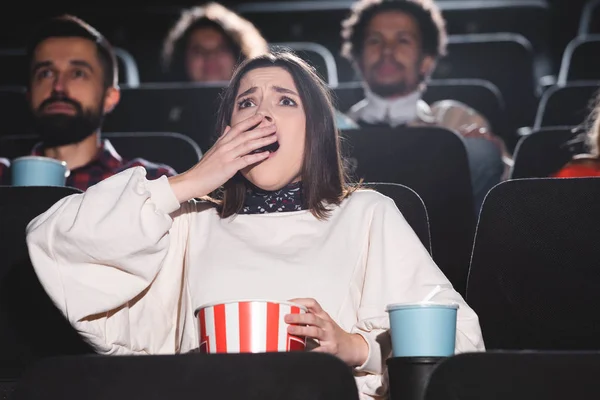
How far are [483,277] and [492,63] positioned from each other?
Answer: 2740 mm

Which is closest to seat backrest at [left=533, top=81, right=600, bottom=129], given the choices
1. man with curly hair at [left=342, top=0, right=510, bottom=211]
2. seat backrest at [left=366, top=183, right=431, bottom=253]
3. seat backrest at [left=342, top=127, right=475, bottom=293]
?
man with curly hair at [left=342, top=0, right=510, bottom=211]

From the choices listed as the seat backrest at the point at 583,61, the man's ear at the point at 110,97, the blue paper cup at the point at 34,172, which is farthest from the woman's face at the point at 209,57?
the blue paper cup at the point at 34,172

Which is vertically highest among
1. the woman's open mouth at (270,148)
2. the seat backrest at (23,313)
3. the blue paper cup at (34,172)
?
the woman's open mouth at (270,148)

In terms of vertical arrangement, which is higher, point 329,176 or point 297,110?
point 297,110

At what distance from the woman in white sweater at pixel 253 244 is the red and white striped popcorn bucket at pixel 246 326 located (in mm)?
27

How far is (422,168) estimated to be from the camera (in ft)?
7.54

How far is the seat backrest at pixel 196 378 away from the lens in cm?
110

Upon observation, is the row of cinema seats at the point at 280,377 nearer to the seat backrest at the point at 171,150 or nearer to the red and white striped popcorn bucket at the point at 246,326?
the red and white striped popcorn bucket at the point at 246,326

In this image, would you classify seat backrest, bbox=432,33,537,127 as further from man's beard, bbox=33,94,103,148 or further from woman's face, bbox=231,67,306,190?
woman's face, bbox=231,67,306,190

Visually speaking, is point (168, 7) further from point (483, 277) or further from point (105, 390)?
point (105, 390)

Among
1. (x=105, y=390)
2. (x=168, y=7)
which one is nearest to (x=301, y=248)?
(x=105, y=390)

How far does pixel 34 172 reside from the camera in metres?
2.06

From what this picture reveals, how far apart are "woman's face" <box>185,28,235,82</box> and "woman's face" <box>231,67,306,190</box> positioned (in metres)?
1.92

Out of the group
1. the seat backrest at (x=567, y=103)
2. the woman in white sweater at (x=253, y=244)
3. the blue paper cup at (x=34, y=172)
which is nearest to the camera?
the woman in white sweater at (x=253, y=244)
